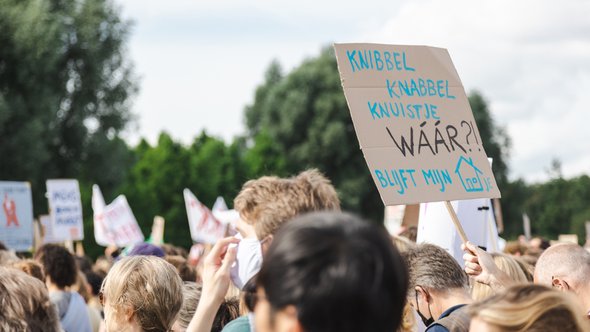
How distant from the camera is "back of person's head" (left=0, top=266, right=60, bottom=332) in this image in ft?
12.5

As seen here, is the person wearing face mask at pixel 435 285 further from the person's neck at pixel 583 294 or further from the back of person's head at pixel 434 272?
the person's neck at pixel 583 294

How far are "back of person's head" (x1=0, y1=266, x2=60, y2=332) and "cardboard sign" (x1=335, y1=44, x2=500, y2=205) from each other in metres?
1.67

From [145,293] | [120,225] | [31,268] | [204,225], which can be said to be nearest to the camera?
[145,293]

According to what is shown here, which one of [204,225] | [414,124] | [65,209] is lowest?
[204,225]

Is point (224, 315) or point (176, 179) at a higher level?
point (224, 315)

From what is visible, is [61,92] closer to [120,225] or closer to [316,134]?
[120,225]

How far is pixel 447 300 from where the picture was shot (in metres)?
5.03

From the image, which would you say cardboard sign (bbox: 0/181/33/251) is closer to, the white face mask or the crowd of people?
the crowd of people

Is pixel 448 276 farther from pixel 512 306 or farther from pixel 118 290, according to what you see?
pixel 512 306

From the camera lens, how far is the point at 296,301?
7.12 ft

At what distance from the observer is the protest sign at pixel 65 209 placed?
15977mm

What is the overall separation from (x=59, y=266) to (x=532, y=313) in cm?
517

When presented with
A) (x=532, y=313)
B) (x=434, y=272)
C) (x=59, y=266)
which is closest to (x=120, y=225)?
(x=59, y=266)

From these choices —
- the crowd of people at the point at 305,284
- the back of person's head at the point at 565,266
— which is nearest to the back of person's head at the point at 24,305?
the crowd of people at the point at 305,284
